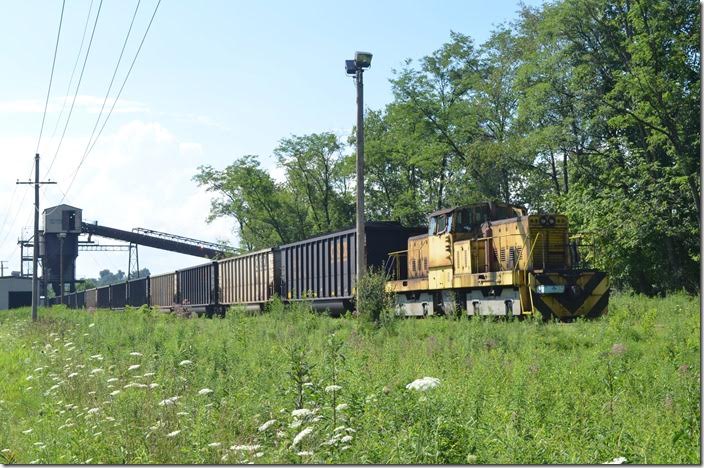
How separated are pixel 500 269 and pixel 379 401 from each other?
1428 centimetres

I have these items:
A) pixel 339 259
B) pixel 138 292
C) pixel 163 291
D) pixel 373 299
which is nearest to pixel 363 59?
pixel 373 299

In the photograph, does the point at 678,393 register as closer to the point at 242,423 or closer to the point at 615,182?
the point at 242,423

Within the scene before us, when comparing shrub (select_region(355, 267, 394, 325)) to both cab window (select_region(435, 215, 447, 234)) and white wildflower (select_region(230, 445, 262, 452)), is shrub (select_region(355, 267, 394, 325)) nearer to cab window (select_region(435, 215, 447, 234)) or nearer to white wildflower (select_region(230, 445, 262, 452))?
cab window (select_region(435, 215, 447, 234))

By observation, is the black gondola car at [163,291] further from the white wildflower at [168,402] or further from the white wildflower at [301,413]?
the white wildflower at [301,413]

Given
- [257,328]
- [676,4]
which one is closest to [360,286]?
[257,328]

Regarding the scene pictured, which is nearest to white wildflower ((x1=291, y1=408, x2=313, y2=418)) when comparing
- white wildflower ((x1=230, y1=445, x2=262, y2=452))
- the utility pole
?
white wildflower ((x1=230, y1=445, x2=262, y2=452))

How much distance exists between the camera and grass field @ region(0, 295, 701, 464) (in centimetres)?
749

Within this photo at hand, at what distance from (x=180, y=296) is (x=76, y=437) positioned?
139 ft

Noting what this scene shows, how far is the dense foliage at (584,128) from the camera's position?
109ft

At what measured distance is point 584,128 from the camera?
124 feet

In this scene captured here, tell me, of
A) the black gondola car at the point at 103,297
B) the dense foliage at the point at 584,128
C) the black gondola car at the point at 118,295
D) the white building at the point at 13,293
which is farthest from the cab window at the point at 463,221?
the white building at the point at 13,293

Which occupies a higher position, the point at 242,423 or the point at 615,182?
the point at 615,182

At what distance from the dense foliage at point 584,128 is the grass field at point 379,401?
18.5 meters

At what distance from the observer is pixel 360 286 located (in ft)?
66.4
